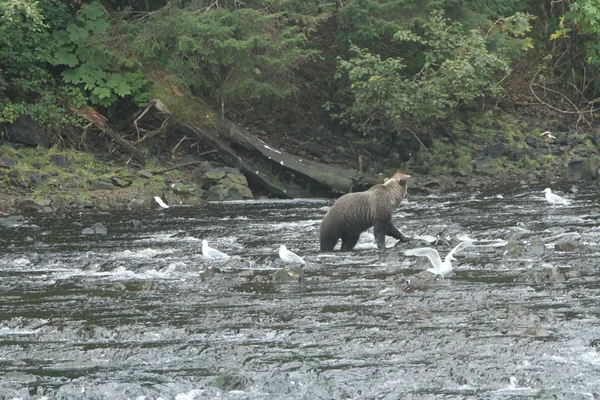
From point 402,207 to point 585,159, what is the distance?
6217 mm

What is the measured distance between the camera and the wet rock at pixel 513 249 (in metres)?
12.4

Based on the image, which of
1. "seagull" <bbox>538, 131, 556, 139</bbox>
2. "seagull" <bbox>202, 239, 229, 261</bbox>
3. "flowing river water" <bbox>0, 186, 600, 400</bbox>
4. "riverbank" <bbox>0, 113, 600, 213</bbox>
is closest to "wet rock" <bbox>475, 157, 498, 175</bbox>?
"riverbank" <bbox>0, 113, 600, 213</bbox>

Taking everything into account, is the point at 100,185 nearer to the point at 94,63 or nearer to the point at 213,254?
the point at 94,63

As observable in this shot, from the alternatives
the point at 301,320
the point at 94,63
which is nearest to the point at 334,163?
the point at 94,63

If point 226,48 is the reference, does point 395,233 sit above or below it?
below

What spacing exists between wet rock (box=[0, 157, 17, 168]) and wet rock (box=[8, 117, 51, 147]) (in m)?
1.19

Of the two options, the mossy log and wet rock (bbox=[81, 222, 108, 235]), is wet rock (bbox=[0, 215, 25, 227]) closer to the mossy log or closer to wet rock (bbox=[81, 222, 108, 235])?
wet rock (bbox=[81, 222, 108, 235])

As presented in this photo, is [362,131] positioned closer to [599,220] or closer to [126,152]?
[126,152]

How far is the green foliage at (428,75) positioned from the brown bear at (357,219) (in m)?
8.14

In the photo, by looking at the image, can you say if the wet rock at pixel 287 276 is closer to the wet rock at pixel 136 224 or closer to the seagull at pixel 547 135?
the wet rock at pixel 136 224

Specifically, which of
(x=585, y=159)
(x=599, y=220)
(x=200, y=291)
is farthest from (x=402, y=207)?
(x=200, y=291)

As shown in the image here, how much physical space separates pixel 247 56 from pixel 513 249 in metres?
10.3

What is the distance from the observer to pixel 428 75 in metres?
23.2

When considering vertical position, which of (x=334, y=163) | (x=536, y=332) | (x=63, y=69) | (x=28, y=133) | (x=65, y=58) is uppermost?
(x=65, y=58)
